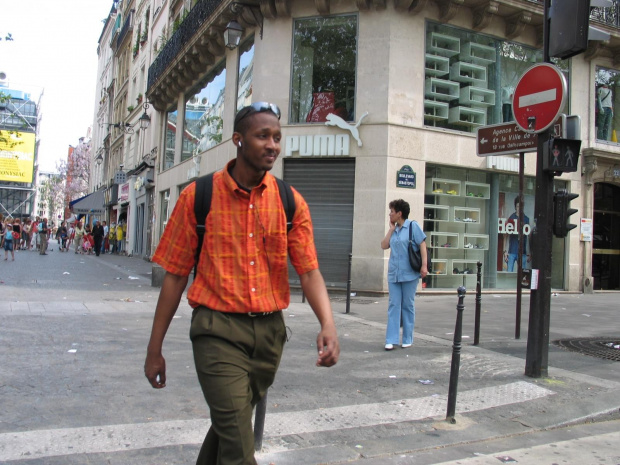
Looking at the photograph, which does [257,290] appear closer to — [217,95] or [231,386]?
[231,386]

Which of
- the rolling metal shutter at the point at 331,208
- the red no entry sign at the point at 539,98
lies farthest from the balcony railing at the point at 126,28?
the red no entry sign at the point at 539,98

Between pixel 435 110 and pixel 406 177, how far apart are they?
2137 millimetres

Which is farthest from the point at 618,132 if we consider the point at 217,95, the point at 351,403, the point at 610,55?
the point at 351,403

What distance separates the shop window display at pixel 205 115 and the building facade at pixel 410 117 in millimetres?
1441

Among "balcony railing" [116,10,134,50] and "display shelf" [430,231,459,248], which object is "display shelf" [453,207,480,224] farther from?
"balcony railing" [116,10,134,50]

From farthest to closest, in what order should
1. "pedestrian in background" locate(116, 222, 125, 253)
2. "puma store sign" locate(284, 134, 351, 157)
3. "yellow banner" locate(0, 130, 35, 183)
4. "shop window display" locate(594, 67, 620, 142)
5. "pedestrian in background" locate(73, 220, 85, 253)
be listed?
"yellow banner" locate(0, 130, 35, 183) < "pedestrian in background" locate(116, 222, 125, 253) < "pedestrian in background" locate(73, 220, 85, 253) < "shop window display" locate(594, 67, 620, 142) < "puma store sign" locate(284, 134, 351, 157)

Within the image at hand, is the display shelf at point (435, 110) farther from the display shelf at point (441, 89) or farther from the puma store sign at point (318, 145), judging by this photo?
the puma store sign at point (318, 145)

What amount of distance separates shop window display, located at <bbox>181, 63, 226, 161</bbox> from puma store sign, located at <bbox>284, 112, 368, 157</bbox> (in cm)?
448

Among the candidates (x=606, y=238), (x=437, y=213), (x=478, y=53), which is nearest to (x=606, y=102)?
(x=606, y=238)

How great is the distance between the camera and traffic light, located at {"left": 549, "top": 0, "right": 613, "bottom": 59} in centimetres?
543

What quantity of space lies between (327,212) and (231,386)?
38.2 feet

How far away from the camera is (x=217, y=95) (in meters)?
18.5

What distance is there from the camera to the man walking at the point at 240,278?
2322mm

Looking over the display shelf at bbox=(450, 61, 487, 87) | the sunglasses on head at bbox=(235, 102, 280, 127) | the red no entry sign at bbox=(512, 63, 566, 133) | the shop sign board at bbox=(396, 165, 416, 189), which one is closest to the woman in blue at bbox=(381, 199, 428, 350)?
the red no entry sign at bbox=(512, 63, 566, 133)
